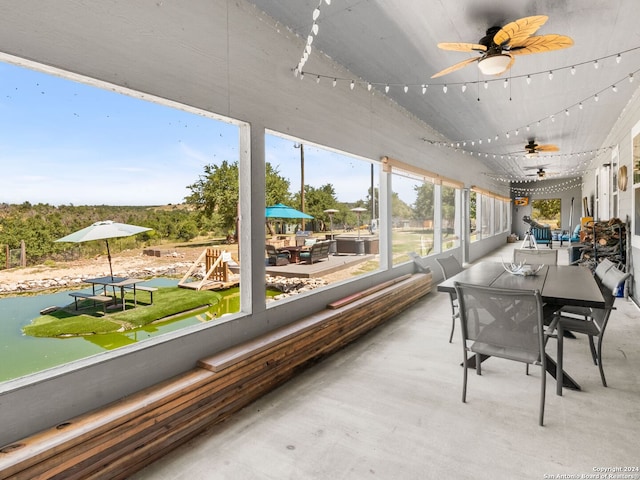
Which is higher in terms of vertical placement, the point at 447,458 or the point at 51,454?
the point at 51,454

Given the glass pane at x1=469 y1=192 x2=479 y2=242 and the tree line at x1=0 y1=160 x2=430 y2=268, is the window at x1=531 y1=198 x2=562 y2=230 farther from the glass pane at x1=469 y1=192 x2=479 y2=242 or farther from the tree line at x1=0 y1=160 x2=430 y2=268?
the tree line at x1=0 y1=160 x2=430 y2=268

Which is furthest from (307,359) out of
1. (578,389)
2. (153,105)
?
(153,105)

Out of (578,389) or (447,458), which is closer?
(447,458)

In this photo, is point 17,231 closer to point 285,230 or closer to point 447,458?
point 447,458

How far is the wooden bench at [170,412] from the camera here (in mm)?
1554

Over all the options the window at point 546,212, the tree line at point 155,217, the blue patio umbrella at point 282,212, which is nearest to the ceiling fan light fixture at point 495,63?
the tree line at point 155,217

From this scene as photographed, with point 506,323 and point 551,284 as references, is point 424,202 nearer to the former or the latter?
point 551,284

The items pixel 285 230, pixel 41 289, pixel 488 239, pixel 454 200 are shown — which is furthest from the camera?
pixel 488 239

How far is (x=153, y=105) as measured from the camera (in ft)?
7.47

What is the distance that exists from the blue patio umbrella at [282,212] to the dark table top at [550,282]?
1645 mm

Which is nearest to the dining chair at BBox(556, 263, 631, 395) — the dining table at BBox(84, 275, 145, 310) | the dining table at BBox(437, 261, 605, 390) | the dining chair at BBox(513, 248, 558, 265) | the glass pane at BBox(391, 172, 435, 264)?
the dining table at BBox(437, 261, 605, 390)

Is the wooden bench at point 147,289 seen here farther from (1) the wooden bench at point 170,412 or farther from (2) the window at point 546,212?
(2) the window at point 546,212

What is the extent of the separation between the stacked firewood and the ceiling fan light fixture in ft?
13.0

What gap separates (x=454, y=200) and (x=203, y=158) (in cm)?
713
